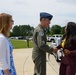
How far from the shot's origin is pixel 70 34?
5.79 meters

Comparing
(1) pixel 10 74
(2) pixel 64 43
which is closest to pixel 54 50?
(2) pixel 64 43

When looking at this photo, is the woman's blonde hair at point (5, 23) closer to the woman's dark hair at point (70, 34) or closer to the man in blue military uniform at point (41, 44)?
the man in blue military uniform at point (41, 44)

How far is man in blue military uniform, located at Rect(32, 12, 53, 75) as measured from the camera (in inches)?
228

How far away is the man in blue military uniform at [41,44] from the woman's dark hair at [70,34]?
0.38 meters

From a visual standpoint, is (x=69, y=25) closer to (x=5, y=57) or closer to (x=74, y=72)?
(x=74, y=72)

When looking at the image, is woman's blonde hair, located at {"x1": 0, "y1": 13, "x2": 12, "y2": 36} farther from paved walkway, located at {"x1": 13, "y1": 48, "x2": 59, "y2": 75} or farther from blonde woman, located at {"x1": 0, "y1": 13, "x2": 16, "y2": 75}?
paved walkway, located at {"x1": 13, "y1": 48, "x2": 59, "y2": 75}

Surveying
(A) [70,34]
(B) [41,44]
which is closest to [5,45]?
(B) [41,44]

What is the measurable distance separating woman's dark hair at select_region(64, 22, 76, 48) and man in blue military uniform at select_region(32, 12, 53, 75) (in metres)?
0.38

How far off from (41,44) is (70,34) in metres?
0.60

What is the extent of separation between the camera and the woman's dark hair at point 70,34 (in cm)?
570

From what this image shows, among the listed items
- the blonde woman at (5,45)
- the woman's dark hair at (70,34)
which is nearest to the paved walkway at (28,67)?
the woman's dark hair at (70,34)

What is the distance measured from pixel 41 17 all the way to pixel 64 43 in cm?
70

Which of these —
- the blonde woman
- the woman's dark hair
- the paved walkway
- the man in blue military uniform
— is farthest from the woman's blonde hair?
the paved walkway

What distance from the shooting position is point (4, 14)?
420cm
